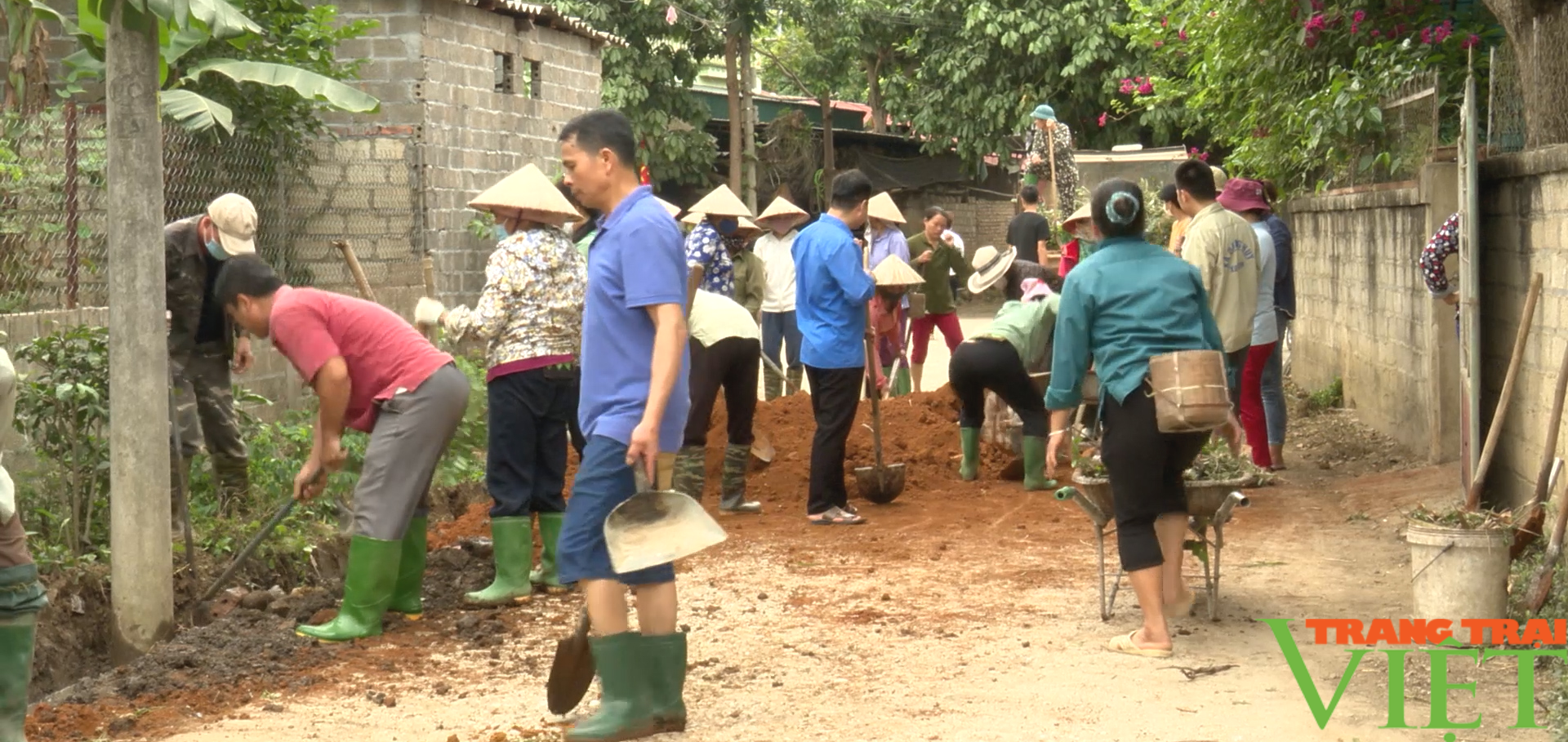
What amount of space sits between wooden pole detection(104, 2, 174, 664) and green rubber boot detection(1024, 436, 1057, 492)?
216 inches

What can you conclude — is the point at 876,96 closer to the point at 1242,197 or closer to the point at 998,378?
the point at 1242,197

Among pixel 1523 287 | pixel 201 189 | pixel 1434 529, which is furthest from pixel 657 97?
pixel 1434 529

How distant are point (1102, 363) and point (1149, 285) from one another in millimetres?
338

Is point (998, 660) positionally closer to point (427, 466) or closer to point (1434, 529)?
point (1434, 529)

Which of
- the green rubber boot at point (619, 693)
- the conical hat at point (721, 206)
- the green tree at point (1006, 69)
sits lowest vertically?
the green rubber boot at point (619, 693)

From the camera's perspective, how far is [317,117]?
14117 millimetres

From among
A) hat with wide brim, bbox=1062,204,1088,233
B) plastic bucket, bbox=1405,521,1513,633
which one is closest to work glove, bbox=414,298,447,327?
plastic bucket, bbox=1405,521,1513,633

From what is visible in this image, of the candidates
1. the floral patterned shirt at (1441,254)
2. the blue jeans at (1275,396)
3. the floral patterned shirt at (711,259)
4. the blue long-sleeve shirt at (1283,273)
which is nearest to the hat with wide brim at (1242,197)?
the blue long-sleeve shirt at (1283,273)

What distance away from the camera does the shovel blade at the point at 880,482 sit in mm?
10117

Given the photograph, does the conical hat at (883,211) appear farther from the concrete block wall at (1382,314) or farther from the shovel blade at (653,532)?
the shovel blade at (653,532)

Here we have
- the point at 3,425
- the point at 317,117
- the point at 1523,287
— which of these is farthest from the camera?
the point at 317,117

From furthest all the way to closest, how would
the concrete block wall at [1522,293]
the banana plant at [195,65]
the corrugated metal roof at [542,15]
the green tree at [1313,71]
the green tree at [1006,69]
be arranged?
the green tree at [1006,69], the corrugated metal roof at [542,15], the green tree at [1313,71], the concrete block wall at [1522,293], the banana plant at [195,65]

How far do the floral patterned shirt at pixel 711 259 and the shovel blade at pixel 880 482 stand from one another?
1732mm

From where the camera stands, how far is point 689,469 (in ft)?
Result: 31.3
